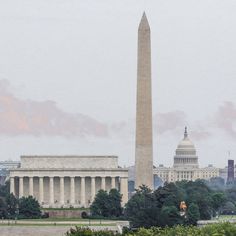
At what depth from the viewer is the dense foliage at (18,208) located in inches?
4783

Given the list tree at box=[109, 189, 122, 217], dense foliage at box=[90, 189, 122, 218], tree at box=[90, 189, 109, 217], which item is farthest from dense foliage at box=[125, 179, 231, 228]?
tree at box=[90, 189, 109, 217]

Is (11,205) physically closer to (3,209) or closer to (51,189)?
(3,209)

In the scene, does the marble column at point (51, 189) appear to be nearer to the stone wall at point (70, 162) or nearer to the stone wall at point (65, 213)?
the stone wall at point (70, 162)

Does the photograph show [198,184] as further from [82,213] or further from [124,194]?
[82,213]

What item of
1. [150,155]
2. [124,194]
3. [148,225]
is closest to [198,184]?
[124,194]

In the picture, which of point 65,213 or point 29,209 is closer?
point 29,209

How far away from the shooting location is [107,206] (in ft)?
408

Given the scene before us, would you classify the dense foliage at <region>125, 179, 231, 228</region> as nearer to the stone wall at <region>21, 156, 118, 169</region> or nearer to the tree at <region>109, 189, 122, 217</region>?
the tree at <region>109, 189, 122, 217</region>

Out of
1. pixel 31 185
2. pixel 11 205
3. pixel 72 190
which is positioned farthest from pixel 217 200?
pixel 31 185

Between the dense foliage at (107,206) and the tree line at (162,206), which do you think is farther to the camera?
the dense foliage at (107,206)

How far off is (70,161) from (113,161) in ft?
11.6

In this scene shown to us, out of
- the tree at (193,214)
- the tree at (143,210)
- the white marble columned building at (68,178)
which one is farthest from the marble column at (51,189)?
the tree at (193,214)

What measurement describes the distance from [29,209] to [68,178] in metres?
21.0

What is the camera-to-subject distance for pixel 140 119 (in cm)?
12694
